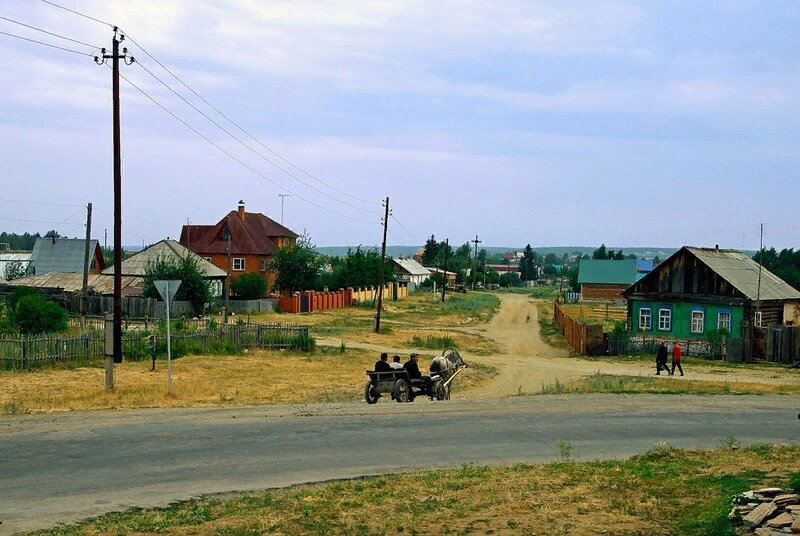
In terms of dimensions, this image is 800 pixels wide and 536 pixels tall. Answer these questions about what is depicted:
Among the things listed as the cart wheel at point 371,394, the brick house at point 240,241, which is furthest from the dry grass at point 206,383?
the brick house at point 240,241

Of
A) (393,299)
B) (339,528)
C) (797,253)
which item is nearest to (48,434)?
(339,528)

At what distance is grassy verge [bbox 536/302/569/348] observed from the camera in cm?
5374

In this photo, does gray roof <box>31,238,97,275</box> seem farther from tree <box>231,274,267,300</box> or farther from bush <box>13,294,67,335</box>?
bush <box>13,294,67,335</box>

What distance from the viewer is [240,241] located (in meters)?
82.9

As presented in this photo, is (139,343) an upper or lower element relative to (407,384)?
upper

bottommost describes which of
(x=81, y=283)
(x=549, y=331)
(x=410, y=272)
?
(x=549, y=331)

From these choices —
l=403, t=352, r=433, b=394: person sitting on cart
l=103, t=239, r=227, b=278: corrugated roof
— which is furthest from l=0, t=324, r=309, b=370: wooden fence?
l=103, t=239, r=227, b=278: corrugated roof

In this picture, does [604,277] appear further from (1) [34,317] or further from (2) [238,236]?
(1) [34,317]

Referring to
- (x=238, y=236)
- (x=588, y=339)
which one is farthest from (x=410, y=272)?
(x=588, y=339)

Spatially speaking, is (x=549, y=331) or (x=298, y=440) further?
(x=549, y=331)

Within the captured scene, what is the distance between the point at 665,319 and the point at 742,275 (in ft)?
15.3

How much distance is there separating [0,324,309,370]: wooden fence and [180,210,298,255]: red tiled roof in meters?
44.0

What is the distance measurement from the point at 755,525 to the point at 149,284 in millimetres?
53133

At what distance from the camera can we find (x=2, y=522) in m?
10.3
